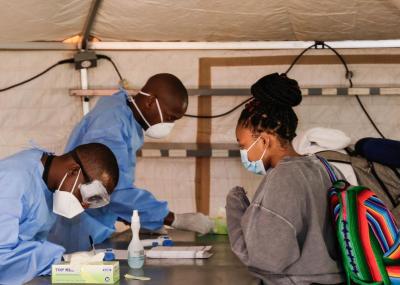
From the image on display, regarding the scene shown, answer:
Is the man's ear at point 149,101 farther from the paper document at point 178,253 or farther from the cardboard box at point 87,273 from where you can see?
the cardboard box at point 87,273

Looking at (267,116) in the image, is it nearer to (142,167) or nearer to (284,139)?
(284,139)

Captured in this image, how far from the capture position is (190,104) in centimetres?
380

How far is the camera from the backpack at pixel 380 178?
2484 mm

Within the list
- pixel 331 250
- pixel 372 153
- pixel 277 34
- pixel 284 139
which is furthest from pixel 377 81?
pixel 331 250

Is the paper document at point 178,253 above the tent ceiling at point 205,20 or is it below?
below

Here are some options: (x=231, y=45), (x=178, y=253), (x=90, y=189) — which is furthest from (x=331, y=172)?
(x=231, y=45)

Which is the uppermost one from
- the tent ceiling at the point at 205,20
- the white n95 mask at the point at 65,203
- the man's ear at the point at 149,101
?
the tent ceiling at the point at 205,20

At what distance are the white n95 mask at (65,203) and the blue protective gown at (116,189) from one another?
19.4 inches

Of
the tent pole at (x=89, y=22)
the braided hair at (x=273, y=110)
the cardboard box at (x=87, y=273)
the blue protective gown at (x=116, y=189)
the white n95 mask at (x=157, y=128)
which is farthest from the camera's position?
the tent pole at (x=89, y=22)

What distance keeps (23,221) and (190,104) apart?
178 centimetres

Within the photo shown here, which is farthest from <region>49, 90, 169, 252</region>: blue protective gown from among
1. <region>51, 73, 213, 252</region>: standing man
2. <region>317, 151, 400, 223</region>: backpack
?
<region>317, 151, 400, 223</region>: backpack

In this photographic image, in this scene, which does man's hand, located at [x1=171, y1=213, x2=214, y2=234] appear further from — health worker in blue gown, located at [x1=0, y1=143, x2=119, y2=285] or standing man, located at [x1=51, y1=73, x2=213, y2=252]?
health worker in blue gown, located at [x1=0, y1=143, x2=119, y2=285]

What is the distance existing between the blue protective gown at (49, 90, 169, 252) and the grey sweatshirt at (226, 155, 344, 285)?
995 mm

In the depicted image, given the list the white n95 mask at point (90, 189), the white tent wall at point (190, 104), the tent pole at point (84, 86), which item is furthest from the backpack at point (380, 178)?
the tent pole at point (84, 86)
